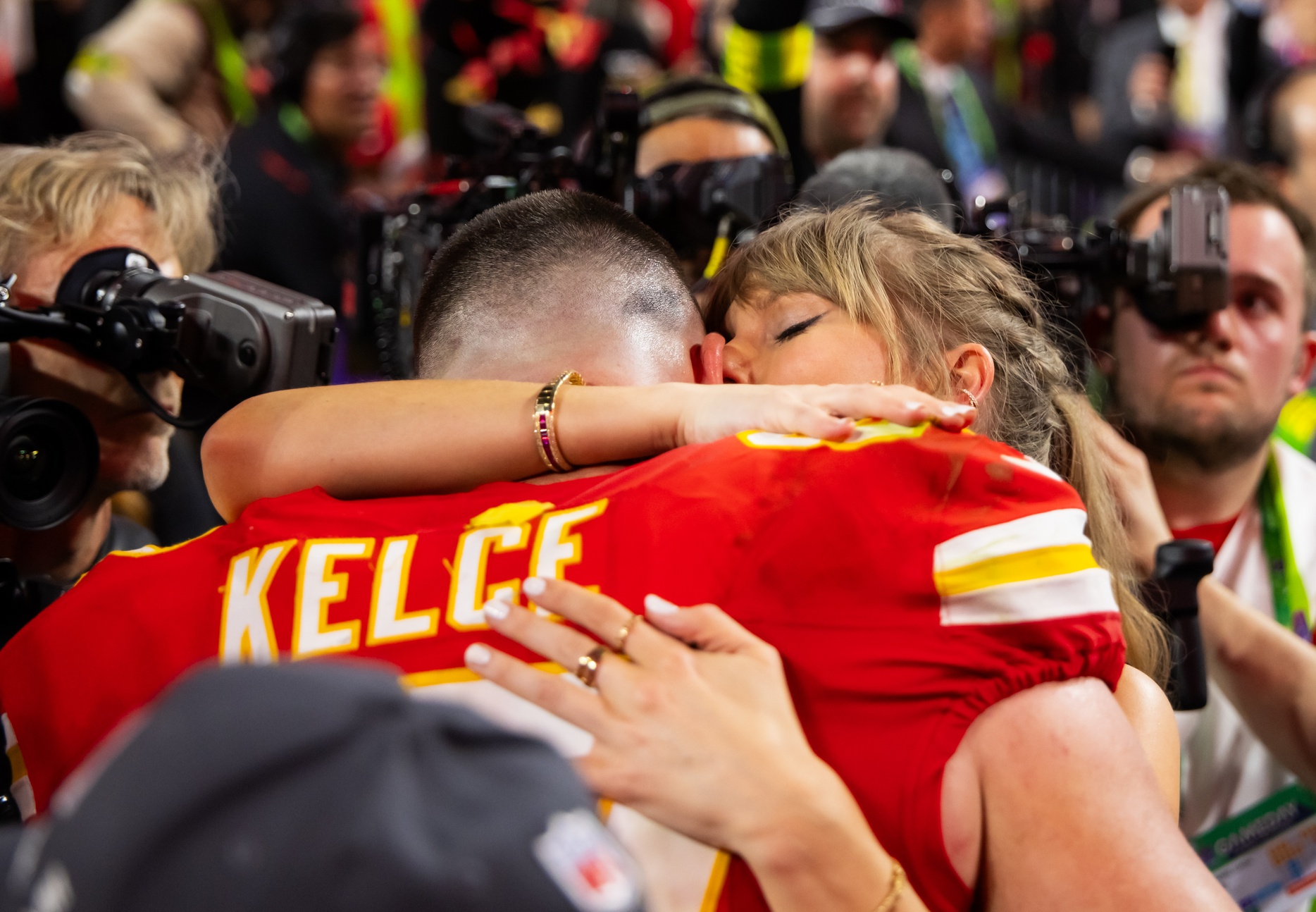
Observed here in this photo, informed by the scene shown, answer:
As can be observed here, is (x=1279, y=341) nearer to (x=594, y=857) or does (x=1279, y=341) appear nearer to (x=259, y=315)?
(x=259, y=315)

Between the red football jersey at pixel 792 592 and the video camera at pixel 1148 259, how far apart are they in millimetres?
904

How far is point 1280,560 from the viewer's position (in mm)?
1895

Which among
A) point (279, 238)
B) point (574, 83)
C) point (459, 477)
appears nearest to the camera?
point (459, 477)

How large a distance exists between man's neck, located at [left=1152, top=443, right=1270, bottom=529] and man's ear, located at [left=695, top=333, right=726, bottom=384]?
1050 mm

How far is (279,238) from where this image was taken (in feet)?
10.6

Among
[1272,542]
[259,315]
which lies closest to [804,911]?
[259,315]

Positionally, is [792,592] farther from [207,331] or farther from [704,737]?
[207,331]

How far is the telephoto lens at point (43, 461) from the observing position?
51.2 inches

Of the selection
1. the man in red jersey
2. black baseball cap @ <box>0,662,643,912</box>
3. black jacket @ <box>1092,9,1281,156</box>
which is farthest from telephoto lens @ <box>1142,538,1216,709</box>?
black jacket @ <box>1092,9,1281,156</box>

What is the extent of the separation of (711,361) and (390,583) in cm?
42

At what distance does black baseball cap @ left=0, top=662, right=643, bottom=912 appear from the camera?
448mm

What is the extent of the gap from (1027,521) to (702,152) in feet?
4.84

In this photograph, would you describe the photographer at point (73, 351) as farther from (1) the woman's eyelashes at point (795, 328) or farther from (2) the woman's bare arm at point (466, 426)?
(1) the woman's eyelashes at point (795, 328)

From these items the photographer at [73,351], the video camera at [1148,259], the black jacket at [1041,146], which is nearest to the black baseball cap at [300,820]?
the photographer at [73,351]
